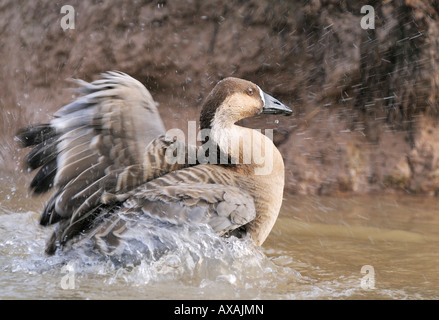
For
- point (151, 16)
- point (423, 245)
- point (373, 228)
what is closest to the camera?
point (423, 245)

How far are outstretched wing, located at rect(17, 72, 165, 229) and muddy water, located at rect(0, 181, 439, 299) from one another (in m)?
0.33

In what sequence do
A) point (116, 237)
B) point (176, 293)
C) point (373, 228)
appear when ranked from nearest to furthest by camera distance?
point (176, 293) → point (116, 237) → point (373, 228)

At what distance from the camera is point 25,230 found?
4066mm

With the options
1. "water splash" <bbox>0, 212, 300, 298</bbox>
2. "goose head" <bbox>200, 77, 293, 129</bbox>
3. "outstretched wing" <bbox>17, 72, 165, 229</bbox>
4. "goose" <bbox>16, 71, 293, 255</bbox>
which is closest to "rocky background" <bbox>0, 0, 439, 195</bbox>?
"goose head" <bbox>200, 77, 293, 129</bbox>

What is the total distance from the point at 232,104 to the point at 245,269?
113cm

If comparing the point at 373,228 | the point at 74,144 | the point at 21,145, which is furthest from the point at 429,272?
the point at 21,145

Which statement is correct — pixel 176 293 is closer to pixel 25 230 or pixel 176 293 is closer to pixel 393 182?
pixel 25 230

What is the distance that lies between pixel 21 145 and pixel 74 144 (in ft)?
1.68

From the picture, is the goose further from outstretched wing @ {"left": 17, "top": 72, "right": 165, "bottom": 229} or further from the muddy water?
the muddy water

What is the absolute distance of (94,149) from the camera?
308 cm

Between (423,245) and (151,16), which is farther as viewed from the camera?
(151,16)

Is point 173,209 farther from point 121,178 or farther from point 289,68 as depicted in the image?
point 289,68

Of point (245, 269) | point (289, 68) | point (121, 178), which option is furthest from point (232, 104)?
point (289, 68)

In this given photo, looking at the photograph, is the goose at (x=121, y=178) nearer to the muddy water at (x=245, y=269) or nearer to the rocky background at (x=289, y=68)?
the muddy water at (x=245, y=269)
